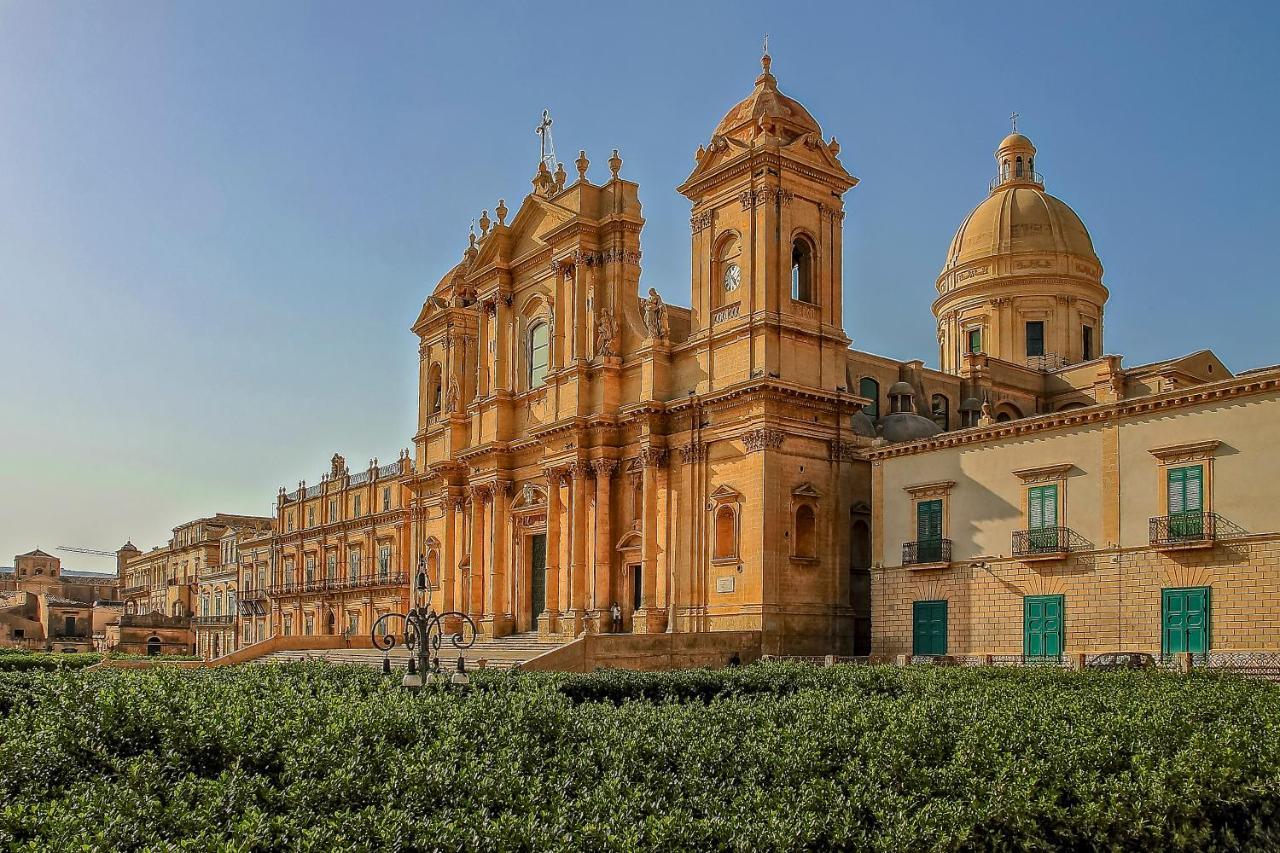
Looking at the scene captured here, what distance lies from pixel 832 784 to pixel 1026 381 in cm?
4132

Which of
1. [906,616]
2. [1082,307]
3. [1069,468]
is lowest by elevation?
[906,616]

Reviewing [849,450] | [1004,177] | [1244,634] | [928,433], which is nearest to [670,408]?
[849,450]

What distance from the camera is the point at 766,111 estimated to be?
35469mm

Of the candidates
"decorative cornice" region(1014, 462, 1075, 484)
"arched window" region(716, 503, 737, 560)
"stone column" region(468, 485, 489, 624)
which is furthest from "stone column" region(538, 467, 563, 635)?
"decorative cornice" region(1014, 462, 1075, 484)

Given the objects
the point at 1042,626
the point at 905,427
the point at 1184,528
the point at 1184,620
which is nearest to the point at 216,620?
the point at 905,427

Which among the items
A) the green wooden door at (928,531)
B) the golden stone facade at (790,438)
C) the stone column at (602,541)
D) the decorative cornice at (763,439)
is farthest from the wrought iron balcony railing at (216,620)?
the green wooden door at (928,531)

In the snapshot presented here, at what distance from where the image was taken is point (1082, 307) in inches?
2052

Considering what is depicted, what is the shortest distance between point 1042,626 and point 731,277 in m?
13.8

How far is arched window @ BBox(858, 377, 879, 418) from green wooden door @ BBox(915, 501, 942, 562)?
10.7m

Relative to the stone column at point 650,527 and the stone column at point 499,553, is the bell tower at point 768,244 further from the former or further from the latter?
the stone column at point 499,553

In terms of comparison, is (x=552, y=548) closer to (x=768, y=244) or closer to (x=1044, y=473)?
(x=768, y=244)

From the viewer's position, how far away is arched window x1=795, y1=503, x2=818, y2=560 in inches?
1374

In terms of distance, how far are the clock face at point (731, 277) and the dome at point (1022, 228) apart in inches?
816

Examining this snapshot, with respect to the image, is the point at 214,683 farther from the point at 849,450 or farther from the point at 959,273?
the point at 959,273
